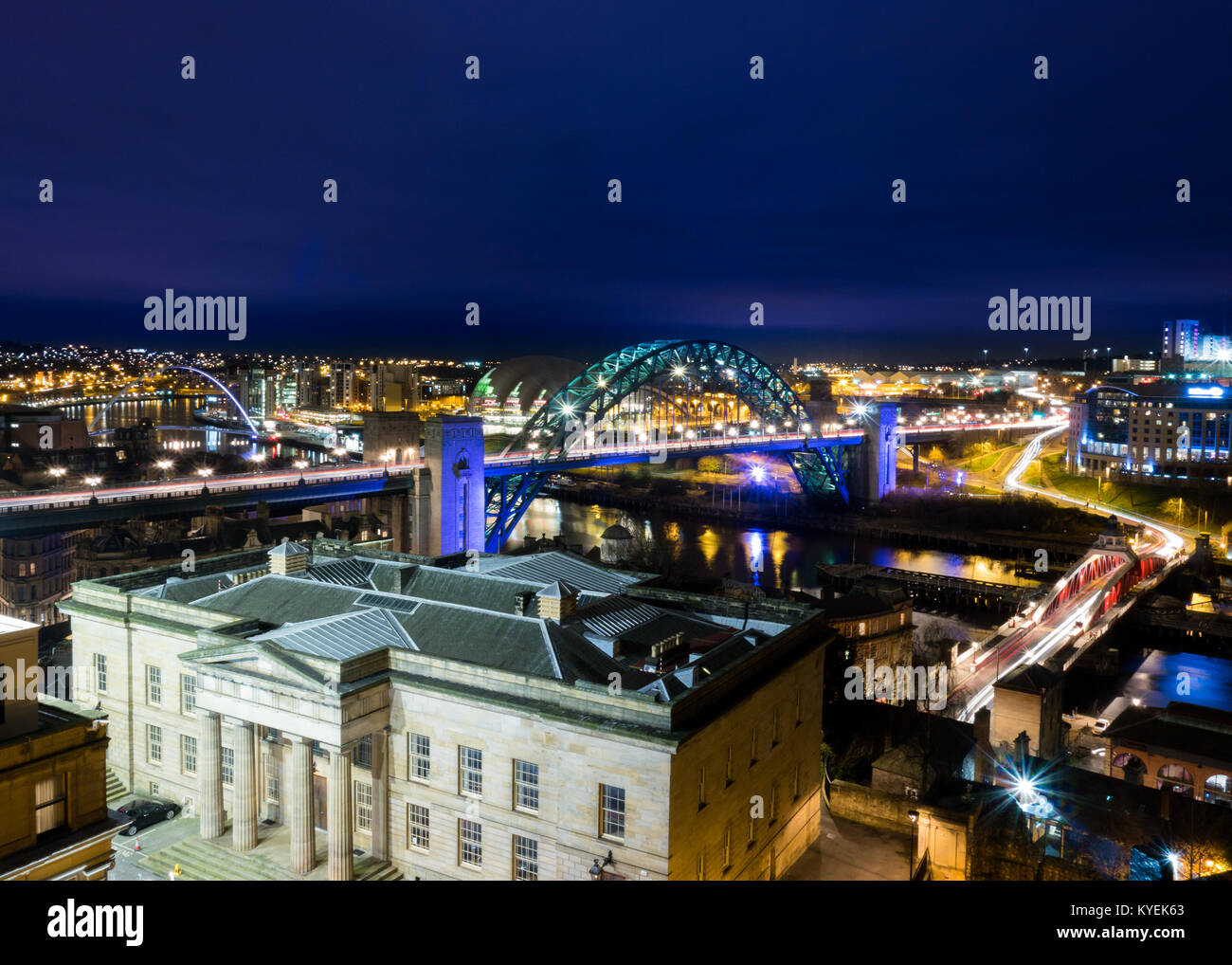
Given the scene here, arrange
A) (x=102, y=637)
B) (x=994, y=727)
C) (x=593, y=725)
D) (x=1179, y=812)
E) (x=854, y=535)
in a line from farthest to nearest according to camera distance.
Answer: (x=854, y=535) < (x=994, y=727) < (x=102, y=637) < (x=1179, y=812) < (x=593, y=725)

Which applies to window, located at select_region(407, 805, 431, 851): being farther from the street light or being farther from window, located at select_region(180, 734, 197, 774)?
the street light

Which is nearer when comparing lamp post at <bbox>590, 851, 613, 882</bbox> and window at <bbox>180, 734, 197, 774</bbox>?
lamp post at <bbox>590, 851, 613, 882</bbox>

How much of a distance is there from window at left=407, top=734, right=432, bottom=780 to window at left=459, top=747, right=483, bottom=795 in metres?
0.45

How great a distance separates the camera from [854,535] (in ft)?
152

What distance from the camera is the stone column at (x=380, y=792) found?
10.4 meters

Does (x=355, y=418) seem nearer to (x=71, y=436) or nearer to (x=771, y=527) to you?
(x=71, y=436)

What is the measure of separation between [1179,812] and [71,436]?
167 feet

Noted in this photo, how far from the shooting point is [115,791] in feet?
41.4

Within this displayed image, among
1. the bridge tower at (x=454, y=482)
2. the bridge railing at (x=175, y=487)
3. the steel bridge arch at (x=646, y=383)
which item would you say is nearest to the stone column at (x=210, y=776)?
the bridge railing at (x=175, y=487)

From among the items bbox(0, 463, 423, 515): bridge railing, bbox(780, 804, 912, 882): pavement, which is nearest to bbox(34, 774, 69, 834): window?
bbox(780, 804, 912, 882): pavement

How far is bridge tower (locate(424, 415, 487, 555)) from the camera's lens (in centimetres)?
2864

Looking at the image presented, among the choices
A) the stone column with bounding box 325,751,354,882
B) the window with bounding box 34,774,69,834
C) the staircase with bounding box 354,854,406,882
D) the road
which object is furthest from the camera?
the road

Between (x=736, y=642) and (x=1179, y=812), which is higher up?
(x=736, y=642)

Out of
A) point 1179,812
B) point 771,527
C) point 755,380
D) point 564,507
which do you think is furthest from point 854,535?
point 1179,812
